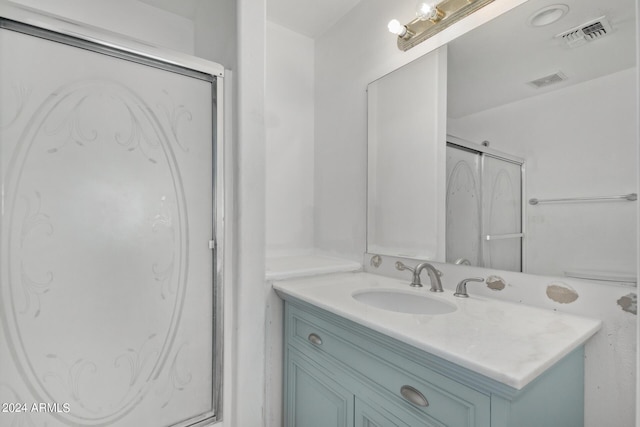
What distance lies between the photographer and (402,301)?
1.39m

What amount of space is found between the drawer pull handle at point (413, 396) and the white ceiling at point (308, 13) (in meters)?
2.05

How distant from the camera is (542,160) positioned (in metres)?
1.06

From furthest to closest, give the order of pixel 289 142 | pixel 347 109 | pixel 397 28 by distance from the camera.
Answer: pixel 289 142, pixel 347 109, pixel 397 28

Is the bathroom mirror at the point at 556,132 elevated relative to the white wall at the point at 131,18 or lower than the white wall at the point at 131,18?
lower

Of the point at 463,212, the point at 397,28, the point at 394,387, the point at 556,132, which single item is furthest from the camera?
the point at 397,28

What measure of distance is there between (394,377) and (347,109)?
1556 mm

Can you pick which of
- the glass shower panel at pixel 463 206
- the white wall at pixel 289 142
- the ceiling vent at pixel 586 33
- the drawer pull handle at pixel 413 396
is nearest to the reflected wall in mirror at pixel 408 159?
the glass shower panel at pixel 463 206

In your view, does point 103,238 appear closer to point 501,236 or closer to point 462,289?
point 462,289

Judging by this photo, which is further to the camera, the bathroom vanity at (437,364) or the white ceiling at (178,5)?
the white ceiling at (178,5)

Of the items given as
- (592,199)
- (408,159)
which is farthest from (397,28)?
(592,199)

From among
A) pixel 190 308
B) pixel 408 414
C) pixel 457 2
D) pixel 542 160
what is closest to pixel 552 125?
pixel 542 160

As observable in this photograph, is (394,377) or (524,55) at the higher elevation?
(524,55)

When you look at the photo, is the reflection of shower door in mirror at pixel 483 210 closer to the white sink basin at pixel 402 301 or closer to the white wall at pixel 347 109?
the white sink basin at pixel 402 301

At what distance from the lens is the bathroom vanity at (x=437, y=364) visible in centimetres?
71
